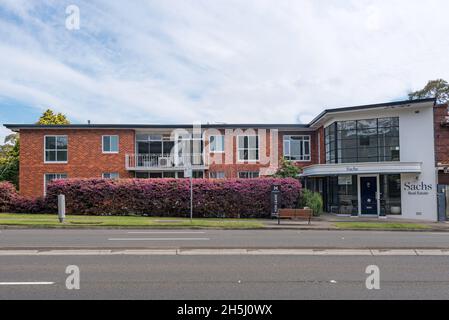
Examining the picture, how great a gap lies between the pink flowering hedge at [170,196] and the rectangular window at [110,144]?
602cm

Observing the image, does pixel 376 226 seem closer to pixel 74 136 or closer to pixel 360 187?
pixel 360 187

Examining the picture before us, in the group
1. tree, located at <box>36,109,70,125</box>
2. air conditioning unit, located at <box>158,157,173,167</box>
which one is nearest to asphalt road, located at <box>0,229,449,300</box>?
air conditioning unit, located at <box>158,157,173,167</box>

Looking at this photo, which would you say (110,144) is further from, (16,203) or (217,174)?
(217,174)

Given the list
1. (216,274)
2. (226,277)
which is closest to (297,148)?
(216,274)

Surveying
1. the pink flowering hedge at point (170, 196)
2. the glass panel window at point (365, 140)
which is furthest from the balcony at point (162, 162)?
the glass panel window at point (365, 140)

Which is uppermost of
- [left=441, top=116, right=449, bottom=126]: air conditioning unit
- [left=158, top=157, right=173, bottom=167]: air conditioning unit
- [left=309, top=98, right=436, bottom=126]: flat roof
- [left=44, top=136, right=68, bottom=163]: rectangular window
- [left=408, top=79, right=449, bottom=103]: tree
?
[left=408, top=79, right=449, bottom=103]: tree

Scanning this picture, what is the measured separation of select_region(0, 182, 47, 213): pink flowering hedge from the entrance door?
62.0ft

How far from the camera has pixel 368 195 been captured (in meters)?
24.2

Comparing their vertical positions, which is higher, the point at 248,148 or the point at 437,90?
the point at 437,90

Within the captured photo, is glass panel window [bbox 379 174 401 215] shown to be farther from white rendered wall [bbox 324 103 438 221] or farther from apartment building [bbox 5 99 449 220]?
white rendered wall [bbox 324 103 438 221]

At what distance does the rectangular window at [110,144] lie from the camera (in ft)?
96.7

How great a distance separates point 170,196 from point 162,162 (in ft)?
25.2

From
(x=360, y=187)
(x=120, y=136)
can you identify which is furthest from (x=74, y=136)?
(x=360, y=187)

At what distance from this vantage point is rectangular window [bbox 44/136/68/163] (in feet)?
96.0
